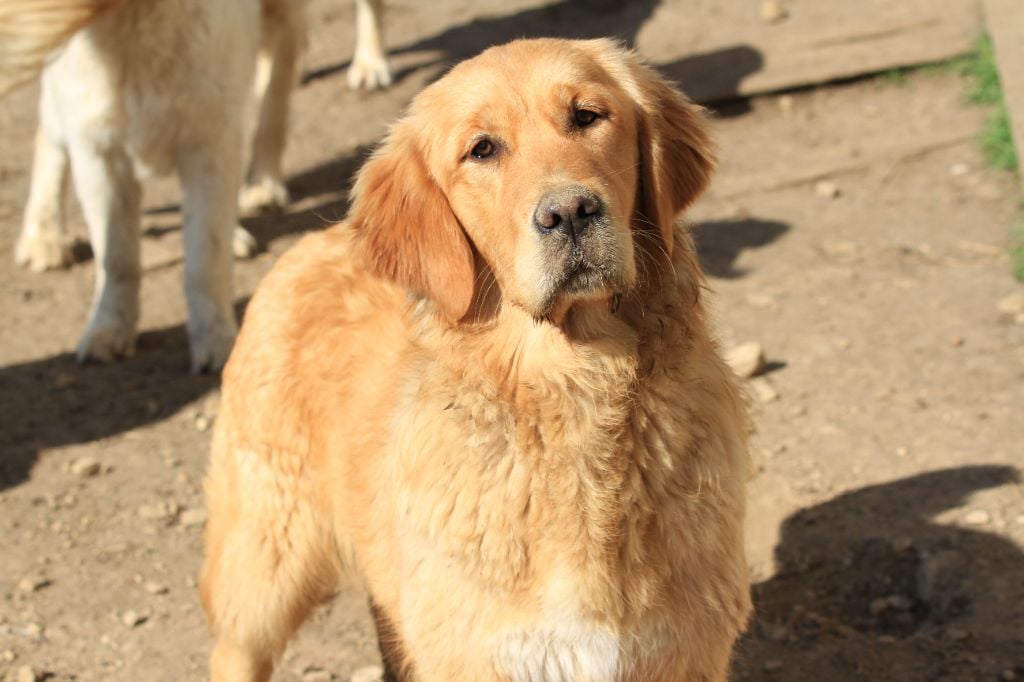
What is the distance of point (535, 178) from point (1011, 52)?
5.27m

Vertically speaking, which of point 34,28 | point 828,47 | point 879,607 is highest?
point 34,28

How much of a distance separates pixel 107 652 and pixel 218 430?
39.0 inches

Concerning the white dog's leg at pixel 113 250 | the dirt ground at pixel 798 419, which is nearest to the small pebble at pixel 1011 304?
the dirt ground at pixel 798 419

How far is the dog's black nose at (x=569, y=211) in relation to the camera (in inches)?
116

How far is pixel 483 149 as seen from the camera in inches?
127

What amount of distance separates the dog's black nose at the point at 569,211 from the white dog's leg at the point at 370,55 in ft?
23.2

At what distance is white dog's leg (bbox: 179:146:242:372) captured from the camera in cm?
641

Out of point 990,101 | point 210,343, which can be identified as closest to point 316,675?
point 210,343

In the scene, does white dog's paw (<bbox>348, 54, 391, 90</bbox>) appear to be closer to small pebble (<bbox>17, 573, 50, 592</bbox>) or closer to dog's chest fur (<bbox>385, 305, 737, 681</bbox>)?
small pebble (<bbox>17, 573, 50, 592</bbox>)

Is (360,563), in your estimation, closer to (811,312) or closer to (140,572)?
(140,572)

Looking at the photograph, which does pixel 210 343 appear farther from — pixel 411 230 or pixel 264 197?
pixel 411 230

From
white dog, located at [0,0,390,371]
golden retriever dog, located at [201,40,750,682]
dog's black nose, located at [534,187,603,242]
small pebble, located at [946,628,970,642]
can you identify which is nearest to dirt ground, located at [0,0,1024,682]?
small pebble, located at [946,628,970,642]

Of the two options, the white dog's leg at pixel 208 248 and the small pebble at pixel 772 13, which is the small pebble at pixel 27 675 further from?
the small pebble at pixel 772 13

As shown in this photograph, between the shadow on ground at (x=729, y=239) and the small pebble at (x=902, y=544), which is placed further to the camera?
the shadow on ground at (x=729, y=239)
